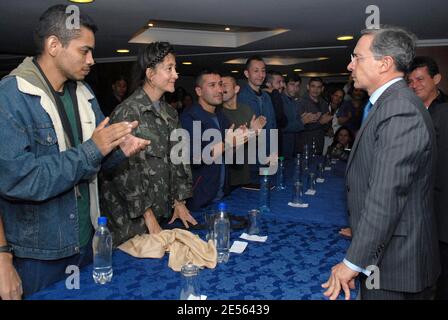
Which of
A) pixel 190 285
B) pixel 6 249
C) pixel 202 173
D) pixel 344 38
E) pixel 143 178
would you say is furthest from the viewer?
pixel 344 38

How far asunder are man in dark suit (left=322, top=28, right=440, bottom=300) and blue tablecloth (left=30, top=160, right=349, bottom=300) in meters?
0.16

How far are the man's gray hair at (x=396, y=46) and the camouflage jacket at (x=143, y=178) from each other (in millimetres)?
1165

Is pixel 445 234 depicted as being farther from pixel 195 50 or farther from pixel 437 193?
pixel 195 50

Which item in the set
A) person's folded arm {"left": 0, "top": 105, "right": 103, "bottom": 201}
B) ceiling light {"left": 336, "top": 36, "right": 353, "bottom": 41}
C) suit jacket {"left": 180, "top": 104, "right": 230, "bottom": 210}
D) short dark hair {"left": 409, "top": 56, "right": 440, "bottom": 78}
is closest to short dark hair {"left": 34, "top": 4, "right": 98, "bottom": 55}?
person's folded arm {"left": 0, "top": 105, "right": 103, "bottom": 201}

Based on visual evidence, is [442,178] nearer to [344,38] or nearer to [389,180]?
[389,180]

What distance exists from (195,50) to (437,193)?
530cm

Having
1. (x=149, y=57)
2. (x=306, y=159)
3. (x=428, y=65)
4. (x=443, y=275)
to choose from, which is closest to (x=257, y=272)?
(x=149, y=57)

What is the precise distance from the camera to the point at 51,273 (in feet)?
4.92

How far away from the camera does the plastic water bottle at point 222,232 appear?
5.28 ft

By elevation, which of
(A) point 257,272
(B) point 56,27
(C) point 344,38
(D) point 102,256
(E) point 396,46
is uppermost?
(C) point 344,38

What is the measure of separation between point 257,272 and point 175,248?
36 centimetres

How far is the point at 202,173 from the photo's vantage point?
2549 millimetres

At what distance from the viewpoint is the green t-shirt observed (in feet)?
5.24
